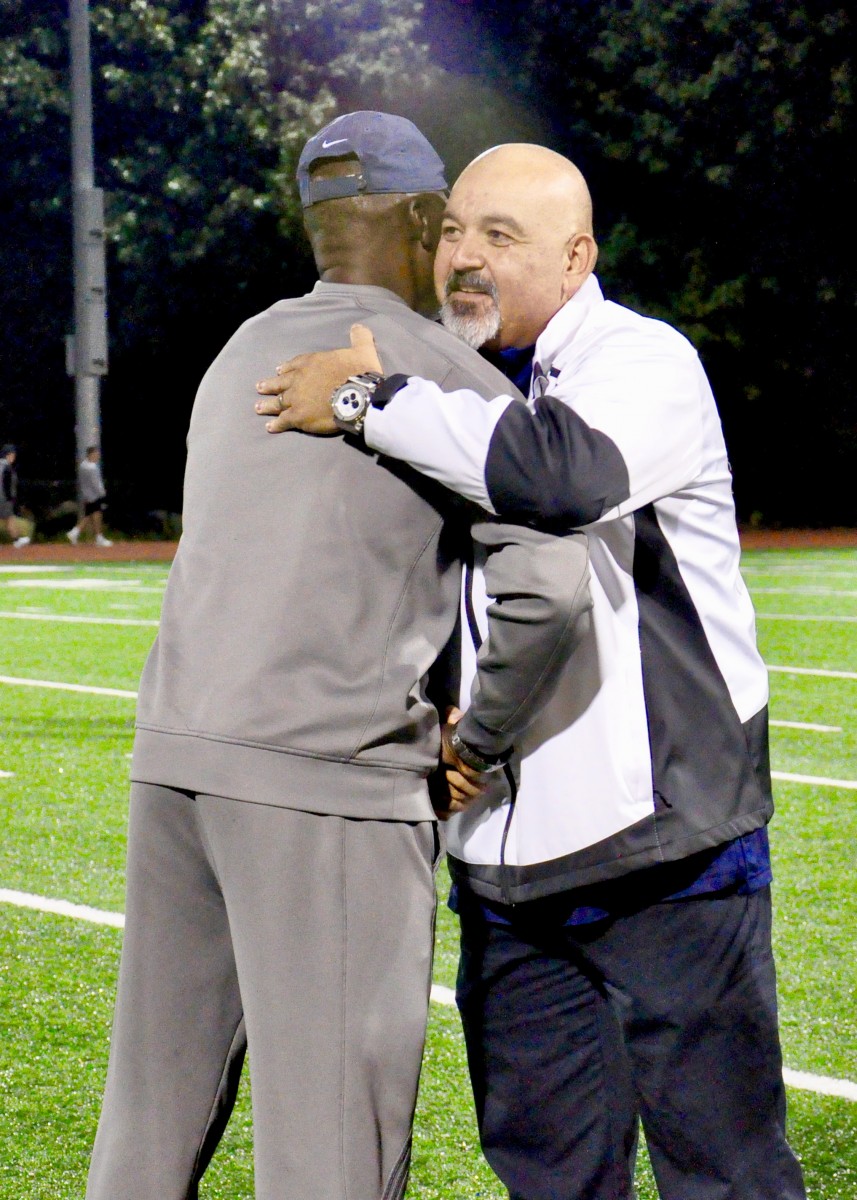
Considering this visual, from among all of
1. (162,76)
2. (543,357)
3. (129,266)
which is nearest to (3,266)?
(129,266)

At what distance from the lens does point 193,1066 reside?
237 cm

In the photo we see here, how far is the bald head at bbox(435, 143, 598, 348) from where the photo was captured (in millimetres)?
2586

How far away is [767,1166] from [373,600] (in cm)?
106

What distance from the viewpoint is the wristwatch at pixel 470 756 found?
2.43 meters

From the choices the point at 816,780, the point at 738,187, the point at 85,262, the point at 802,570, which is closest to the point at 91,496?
the point at 85,262

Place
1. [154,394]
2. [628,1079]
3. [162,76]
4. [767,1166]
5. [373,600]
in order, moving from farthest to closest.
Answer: [154,394], [162,76], [628,1079], [767,1166], [373,600]

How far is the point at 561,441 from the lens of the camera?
2.31 meters

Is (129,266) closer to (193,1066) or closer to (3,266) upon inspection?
(3,266)

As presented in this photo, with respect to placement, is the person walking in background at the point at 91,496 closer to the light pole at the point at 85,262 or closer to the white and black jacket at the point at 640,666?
the light pole at the point at 85,262

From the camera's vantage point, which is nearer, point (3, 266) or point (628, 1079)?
point (628, 1079)

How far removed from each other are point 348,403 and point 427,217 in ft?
1.17

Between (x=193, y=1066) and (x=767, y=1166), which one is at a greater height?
(x=193, y=1066)

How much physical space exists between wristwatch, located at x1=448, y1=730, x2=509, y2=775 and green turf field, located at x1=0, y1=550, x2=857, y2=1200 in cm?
155

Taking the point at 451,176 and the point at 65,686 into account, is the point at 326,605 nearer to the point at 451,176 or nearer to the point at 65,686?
the point at 65,686
